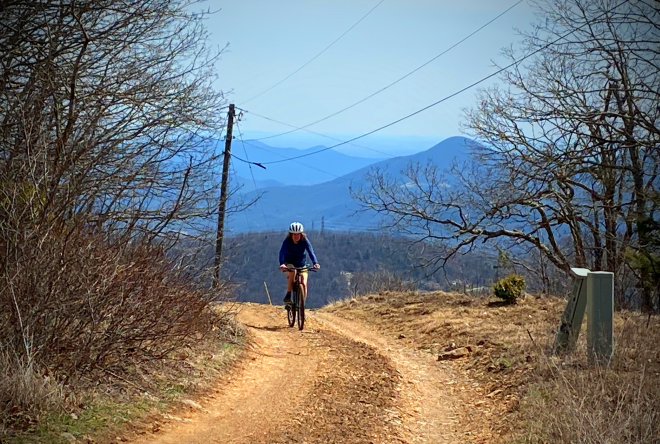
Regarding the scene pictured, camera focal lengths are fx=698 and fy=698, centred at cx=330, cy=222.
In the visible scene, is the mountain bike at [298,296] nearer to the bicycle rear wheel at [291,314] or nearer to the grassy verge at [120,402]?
the bicycle rear wheel at [291,314]

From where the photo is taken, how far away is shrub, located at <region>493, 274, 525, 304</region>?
15211 mm

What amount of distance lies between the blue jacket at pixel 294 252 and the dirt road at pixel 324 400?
1.85 meters

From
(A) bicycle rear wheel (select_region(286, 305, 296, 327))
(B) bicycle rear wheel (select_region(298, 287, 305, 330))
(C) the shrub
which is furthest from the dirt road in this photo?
(C) the shrub

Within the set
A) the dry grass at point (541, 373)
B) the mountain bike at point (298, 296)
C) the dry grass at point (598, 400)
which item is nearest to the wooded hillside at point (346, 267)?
the mountain bike at point (298, 296)

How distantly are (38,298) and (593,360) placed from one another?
19.7 ft

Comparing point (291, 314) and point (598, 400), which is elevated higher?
point (291, 314)

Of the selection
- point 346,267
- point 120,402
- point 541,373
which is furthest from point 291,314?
point 346,267

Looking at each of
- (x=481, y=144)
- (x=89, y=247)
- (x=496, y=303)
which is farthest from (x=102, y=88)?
(x=481, y=144)

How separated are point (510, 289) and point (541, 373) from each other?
283 inches

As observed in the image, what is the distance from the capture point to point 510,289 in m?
15.2

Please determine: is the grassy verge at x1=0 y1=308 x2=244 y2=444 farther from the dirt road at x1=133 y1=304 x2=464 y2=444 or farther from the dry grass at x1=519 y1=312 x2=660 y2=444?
the dry grass at x1=519 y1=312 x2=660 y2=444

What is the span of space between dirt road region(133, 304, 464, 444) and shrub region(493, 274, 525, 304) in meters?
3.98

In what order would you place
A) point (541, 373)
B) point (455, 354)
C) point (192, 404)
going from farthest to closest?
point (455, 354) < point (541, 373) < point (192, 404)

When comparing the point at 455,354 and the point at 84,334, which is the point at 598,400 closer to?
the point at 455,354
